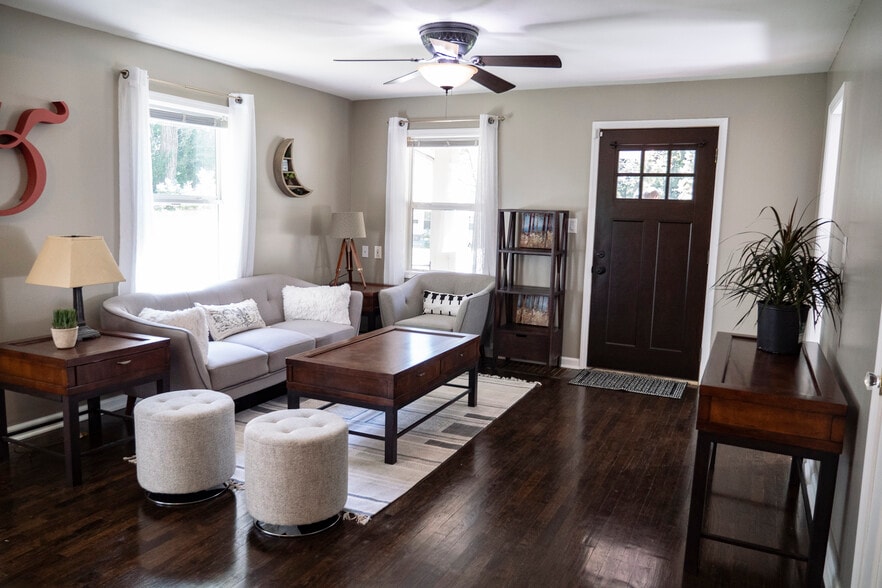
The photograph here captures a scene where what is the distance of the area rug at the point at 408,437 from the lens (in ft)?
10.5

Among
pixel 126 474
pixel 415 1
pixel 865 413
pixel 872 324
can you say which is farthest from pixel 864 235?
pixel 126 474

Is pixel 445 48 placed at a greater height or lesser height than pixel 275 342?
greater

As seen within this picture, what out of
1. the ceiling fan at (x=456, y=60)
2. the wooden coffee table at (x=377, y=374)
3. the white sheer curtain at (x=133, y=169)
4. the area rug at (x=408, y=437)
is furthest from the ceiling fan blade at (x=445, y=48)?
the area rug at (x=408, y=437)

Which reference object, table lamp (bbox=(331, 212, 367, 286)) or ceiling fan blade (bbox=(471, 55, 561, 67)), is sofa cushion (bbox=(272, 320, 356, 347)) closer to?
table lamp (bbox=(331, 212, 367, 286))

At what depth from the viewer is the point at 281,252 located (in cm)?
573

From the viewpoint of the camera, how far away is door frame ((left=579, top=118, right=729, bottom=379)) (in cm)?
516

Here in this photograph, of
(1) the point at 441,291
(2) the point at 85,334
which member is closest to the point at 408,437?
(2) the point at 85,334

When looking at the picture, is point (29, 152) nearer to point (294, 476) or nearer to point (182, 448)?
point (182, 448)

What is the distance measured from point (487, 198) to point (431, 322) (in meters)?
1.26

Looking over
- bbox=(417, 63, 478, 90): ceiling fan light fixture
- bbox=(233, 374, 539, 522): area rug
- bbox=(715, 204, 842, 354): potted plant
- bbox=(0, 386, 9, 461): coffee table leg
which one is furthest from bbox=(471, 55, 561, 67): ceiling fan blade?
bbox=(0, 386, 9, 461): coffee table leg

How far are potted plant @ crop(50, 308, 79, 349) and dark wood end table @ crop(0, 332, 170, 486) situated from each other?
0.04 m

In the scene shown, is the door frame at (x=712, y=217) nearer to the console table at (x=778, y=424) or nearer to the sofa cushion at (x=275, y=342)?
the sofa cushion at (x=275, y=342)

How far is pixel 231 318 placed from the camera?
15.1ft

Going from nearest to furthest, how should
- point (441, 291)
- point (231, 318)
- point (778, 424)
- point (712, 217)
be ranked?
point (778, 424) < point (231, 318) < point (712, 217) < point (441, 291)
